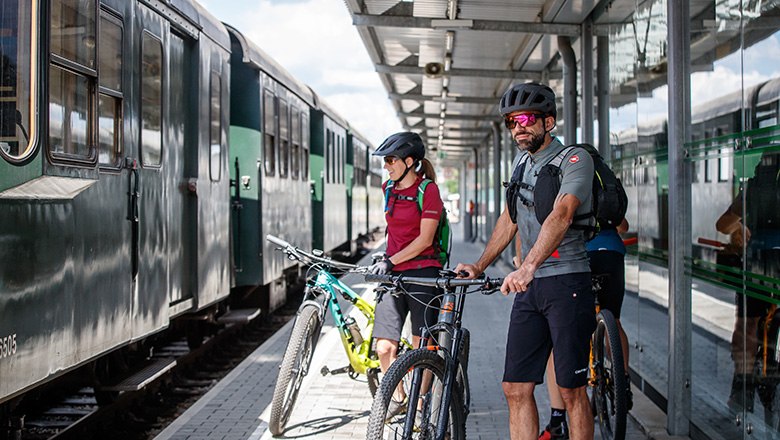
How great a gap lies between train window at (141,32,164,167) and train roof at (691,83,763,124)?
384 centimetres

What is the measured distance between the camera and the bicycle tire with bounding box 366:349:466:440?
162 inches

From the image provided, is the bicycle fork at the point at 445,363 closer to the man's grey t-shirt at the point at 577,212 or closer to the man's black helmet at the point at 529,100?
the man's grey t-shirt at the point at 577,212

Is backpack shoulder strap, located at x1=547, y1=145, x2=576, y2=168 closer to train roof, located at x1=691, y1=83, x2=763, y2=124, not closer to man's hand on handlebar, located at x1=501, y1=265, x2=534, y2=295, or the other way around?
man's hand on handlebar, located at x1=501, y1=265, x2=534, y2=295

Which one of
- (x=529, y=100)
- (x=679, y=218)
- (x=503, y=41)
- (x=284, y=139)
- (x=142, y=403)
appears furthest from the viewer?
(x=503, y=41)

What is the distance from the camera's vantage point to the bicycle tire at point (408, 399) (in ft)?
13.5

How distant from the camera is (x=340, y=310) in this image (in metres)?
6.52

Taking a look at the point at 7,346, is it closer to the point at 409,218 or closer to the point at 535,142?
the point at 409,218

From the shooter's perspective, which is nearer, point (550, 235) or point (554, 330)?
point (550, 235)

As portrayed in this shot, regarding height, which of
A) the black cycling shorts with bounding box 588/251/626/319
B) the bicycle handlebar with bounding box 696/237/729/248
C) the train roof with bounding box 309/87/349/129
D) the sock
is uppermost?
the train roof with bounding box 309/87/349/129

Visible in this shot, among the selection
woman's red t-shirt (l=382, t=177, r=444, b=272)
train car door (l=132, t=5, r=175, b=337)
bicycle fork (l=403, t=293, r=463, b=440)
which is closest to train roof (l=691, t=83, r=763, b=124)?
woman's red t-shirt (l=382, t=177, r=444, b=272)

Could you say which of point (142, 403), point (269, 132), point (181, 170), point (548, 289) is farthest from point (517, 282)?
point (269, 132)

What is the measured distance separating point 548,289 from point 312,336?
2248mm

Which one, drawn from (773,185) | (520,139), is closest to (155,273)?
(520,139)

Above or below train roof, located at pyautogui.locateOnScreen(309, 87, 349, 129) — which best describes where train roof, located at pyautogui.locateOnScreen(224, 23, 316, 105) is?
below
